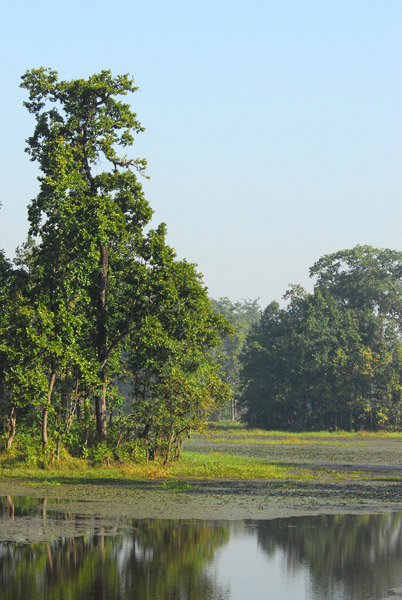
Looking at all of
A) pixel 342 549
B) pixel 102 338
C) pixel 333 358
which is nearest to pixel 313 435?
pixel 333 358

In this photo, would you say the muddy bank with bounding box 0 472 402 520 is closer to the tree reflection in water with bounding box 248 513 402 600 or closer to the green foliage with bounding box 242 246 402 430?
the tree reflection in water with bounding box 248 513 402 600

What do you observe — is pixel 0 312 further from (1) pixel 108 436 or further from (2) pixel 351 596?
(2) pixel 351 596

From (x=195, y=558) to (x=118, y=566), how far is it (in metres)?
2.07

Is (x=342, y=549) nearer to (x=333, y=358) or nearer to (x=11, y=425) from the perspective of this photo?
(x=11, y=425)

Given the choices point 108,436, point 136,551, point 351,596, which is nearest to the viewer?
point 351,596

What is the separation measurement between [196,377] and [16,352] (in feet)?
30.1

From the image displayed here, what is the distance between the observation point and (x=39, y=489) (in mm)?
31797

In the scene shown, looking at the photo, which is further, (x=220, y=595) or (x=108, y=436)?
(x=108, y=436)

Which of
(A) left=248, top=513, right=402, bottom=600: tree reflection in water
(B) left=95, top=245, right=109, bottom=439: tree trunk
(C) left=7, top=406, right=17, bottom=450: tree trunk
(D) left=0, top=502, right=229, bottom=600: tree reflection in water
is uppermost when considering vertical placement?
(B) left=95, top=245, right=109, bottom=439: tree trunk

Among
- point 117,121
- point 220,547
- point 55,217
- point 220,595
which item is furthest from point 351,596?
point 117,121

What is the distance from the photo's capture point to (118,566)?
56.1 feet

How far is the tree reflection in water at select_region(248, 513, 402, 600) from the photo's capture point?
15.8 m

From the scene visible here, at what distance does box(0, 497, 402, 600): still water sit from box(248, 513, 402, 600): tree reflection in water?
2cm

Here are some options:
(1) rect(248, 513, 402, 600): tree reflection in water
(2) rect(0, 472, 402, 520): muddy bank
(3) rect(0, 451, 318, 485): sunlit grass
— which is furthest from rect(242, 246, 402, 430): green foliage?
(1) rect(248, 513, 402, 600): tree reflection in water
